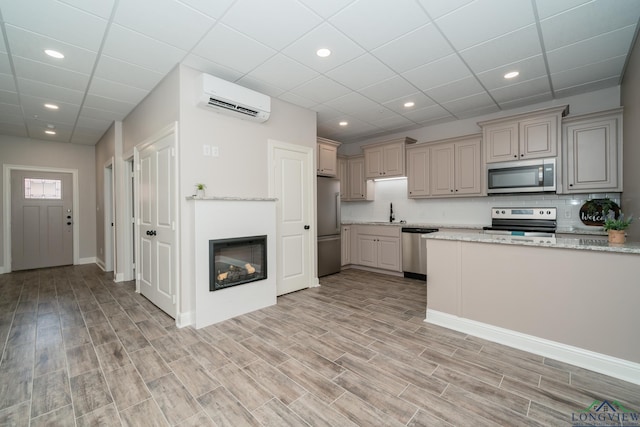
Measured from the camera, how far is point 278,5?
2.08m

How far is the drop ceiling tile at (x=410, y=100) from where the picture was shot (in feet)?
12.5

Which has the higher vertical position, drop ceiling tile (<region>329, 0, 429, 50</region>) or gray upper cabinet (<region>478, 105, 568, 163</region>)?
A: drop ceiling tile (<region>329, 0, 429, 50</region>)

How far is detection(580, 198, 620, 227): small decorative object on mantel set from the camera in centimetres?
333

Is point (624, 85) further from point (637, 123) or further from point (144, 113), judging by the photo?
point (144, 113)

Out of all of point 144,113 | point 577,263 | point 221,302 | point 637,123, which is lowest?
point 221,302

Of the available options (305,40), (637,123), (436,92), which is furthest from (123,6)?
(637,123)

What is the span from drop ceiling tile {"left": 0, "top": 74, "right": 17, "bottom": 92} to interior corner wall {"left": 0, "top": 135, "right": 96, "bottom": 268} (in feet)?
10.1

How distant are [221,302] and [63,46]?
286 centimetres

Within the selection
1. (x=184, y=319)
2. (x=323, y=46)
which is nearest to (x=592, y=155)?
(x=323, y=46)

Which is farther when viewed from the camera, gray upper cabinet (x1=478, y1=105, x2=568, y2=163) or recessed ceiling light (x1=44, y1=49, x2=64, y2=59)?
gray upper cabinet (x1=478, y1=105, x2=568, y2=163)

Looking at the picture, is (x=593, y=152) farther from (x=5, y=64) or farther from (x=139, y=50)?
(x=5, y=64)

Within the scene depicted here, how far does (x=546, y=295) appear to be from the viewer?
90.7 inches

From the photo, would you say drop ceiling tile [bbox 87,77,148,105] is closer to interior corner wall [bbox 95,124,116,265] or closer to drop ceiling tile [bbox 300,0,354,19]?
interior corner wall [bbox 95,124,116,265]

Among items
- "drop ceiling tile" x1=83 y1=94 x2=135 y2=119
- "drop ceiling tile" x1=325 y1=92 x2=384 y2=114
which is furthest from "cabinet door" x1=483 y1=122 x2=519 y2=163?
"drop ceiling tile" x1=83 y1=94 x2=135 y2=119
